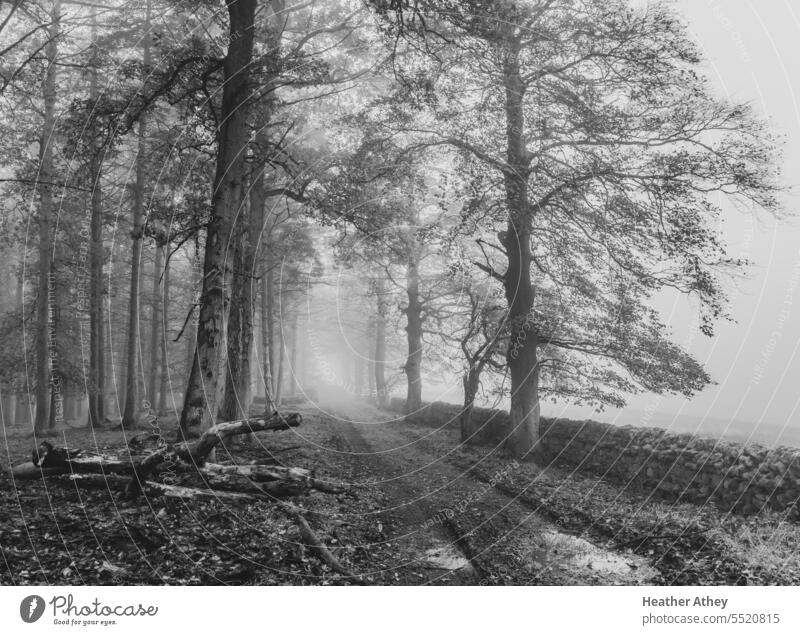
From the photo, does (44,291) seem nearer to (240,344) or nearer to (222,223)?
(240,344)

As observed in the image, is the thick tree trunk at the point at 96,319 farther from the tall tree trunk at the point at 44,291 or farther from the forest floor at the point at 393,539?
the forest floor at the point at 393,539

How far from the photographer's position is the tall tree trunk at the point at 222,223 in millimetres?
8705

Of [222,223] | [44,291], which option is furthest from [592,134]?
[44,291]

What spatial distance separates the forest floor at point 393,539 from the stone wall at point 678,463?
23.1 inches

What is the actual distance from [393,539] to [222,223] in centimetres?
605

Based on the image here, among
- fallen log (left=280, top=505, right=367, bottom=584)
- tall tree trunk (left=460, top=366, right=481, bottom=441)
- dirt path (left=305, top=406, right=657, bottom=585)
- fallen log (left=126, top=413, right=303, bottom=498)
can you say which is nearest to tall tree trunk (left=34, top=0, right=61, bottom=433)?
fallen log (left=126, top=413, right=303, bottom=498)

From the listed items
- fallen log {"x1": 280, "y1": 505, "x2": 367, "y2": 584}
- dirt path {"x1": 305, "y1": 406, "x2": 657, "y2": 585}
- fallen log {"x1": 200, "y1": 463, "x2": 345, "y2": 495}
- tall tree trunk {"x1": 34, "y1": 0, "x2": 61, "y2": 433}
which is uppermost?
tall tree trunk {"x1": 34, "y1": 0, "x2": 61, "y2": 433}

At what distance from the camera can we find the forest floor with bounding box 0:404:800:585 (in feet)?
17.4

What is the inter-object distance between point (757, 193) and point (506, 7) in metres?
5.32

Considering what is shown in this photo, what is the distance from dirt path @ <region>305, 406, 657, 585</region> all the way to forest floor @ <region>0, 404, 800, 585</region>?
2 centimetres

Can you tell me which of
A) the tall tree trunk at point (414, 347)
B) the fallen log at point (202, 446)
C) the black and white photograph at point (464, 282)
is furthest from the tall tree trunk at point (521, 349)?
the tall tree trunk at point (414, 347)

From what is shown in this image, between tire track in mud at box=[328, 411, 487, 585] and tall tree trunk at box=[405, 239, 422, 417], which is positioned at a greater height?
tall tree trunk at box=[405, 239, 422, 417]

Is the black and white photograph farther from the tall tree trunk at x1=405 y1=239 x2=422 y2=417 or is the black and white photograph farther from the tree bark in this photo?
the tall tree trunk at x1=405 y1=239 x2=422 y2=417

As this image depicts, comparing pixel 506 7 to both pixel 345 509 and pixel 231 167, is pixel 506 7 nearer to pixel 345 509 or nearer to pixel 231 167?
pixel 231 167
